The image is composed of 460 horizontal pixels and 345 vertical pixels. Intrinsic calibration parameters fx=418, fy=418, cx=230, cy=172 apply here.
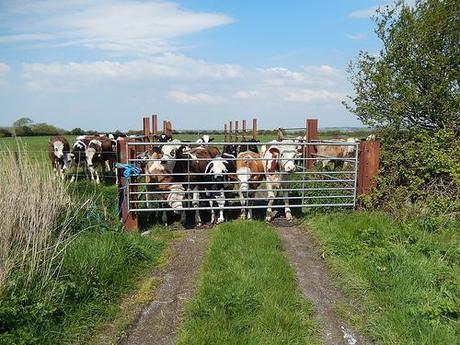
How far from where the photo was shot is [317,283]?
539 cm

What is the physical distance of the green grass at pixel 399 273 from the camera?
395cm

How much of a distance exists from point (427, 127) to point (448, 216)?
7.69ft

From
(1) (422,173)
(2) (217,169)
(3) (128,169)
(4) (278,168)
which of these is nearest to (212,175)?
(2) (217,169)

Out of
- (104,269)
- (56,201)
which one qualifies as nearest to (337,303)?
(104,269)

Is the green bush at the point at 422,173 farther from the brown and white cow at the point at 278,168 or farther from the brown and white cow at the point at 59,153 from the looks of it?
the brown and white cow at the point at 59,153

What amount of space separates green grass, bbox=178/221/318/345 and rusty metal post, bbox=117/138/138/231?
1.98m

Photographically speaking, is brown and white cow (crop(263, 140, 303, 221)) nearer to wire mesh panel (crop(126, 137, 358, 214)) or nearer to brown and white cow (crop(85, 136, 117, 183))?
wire mesh panel (crop(126, 137, 358, 214))

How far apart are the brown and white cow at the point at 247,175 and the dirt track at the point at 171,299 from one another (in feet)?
5.73

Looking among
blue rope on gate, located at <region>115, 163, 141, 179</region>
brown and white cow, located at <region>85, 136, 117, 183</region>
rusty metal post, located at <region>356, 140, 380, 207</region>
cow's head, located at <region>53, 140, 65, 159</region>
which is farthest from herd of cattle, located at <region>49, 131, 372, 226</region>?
cow's head, located at <region>53, 140, 65, 159</region>

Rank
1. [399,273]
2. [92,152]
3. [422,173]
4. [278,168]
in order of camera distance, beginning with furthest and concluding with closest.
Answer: [92,152] → [278,168] → [422,173] → [399,273]

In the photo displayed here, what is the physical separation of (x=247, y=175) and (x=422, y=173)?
3.41 m

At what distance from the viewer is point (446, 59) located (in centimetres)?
805

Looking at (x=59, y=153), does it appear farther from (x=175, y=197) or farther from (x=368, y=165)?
(x=368, y=165)

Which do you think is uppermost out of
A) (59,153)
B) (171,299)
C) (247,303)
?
(59,153)
